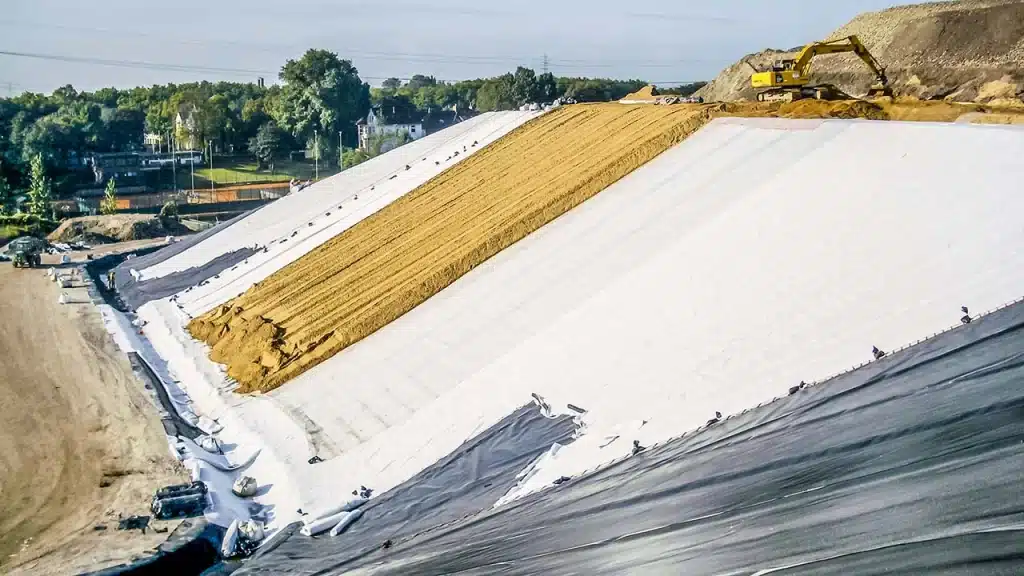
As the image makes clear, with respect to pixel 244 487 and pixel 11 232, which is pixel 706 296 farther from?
pixel 11 232

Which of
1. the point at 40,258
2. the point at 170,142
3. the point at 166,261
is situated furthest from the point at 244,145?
the point at 166,261

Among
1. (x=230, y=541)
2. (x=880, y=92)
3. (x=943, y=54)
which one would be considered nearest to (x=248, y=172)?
(x=943, y=54)

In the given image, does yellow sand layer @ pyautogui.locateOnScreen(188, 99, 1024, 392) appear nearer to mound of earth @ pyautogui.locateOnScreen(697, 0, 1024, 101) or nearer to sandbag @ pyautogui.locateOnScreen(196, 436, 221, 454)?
sandbag @ pyautogui.locateOnScreen(196, 436, 221, 454)

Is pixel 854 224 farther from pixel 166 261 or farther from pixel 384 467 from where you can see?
pixel 166 261

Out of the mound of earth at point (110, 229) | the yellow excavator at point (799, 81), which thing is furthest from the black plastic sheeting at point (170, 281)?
the yellow excavator at point (799, 81)

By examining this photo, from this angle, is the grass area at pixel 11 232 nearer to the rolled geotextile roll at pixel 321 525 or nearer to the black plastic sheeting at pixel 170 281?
the black plastic sheeting at pixel 170 281

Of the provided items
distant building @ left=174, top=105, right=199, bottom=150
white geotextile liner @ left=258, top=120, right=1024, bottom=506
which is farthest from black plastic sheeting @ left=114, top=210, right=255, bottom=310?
distant building @ left=174, top=105, right=199, bottom=150

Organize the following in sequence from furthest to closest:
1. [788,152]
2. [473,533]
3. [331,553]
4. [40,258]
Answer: [40,258] < [788,152] < [331,553] < [473,533]
